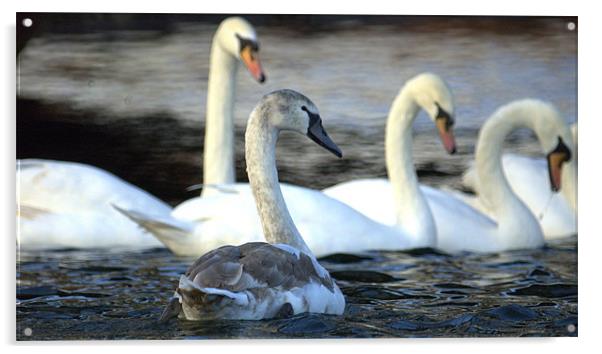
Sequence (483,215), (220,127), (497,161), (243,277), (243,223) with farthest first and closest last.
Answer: (483,215) < (497,161) < (220,127) < (243,223) < (243,277)

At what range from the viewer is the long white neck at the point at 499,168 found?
371 inches

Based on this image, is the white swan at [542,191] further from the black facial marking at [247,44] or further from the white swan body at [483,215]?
the black facial marking at [247,44]

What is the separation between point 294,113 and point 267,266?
0.79 meters

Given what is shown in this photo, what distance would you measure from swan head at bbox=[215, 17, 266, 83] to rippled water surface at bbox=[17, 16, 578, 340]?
1.9 inches

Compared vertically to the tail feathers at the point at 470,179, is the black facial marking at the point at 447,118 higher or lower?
higher

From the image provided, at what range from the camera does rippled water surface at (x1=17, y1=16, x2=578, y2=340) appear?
8.72 metres

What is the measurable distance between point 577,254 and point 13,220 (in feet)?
8.11

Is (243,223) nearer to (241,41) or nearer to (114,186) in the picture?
(114,186)

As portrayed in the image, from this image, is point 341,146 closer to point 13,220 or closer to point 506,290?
point 506,290

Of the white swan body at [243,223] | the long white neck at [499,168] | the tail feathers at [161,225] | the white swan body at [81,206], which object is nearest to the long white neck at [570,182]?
the long white neck at [499,168]

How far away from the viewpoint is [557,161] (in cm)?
941

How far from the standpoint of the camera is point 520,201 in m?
9.91

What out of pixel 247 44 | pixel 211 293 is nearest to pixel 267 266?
pixel 211 293
